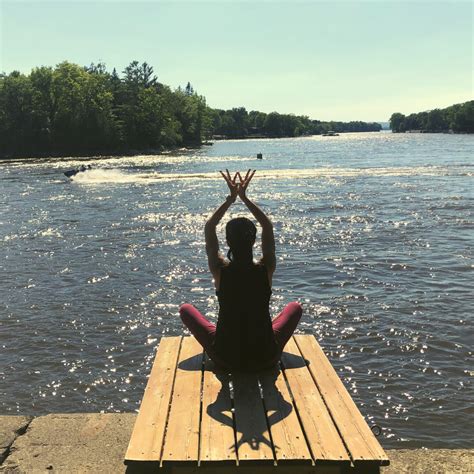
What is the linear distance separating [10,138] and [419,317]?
104288mm

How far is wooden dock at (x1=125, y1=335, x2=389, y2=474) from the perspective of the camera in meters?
3.43

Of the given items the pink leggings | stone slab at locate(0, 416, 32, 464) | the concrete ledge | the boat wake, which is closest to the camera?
the concrete ledge

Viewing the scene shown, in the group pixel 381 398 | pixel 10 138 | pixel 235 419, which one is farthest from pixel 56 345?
pixel 10 138

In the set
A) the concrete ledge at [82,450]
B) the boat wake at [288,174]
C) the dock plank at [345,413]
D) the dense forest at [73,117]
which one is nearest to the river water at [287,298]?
the concrete ledge at [82,450]

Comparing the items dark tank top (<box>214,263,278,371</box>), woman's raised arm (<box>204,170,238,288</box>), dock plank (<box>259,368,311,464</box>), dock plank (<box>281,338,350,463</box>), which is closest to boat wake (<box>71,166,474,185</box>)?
woman's raised arm (<box>204,170,238,288</box>)

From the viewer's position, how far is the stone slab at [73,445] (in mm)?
4938

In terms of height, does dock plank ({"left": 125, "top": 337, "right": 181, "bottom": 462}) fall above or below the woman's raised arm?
below

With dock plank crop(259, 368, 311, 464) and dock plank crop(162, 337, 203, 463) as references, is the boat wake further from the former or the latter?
dock plank crop(259, 368, 311, 464)

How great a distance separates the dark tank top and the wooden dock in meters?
0.16

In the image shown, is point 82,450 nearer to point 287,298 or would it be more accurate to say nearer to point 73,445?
point 73,445

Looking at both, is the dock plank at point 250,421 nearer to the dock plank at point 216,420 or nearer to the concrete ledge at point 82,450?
the dock plank at point 216,420

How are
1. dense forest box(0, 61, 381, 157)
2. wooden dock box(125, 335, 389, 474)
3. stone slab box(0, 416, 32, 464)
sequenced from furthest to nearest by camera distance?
dense forest box(0, 61, 381, 157)
stone slab box(0, 416, 32, 464)
wooden dock box(125, 335, 389, 474)

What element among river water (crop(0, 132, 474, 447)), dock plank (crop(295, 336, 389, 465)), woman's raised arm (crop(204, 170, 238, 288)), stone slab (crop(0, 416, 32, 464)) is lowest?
river water (crop(0, 132, 474, 447))

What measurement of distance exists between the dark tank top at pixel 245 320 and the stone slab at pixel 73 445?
1.54 m
